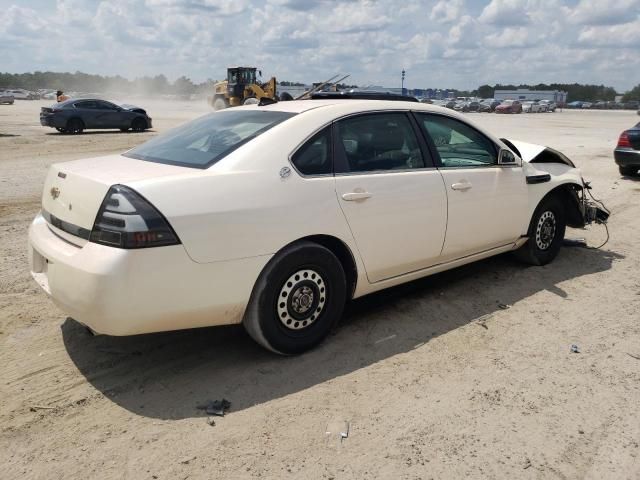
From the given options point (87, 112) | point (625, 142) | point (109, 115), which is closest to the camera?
point (625, 142)

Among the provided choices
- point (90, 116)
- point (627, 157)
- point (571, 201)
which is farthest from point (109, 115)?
point (571, 201)

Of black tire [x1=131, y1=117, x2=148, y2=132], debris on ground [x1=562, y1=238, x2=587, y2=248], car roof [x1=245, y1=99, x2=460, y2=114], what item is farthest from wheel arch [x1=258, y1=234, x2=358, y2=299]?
black tire [x1=131, y1=117, x2=148, y2=132]

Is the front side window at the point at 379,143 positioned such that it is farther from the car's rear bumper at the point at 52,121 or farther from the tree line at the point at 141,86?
the tree line at the point at 141,86

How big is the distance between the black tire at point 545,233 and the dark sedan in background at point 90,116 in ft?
70.8

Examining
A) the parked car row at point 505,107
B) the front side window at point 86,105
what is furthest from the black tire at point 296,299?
the parked car row at point 505,107

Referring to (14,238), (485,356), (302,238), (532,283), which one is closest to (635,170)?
(532,283)

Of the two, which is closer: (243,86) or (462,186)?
(462,186)

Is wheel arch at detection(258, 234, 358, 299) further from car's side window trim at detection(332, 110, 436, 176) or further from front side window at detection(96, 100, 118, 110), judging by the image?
front side window at detection(96, 100, 118, 110)

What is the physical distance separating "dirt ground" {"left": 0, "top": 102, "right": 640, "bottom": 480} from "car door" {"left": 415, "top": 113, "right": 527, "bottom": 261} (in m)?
0.54

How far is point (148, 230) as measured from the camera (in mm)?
3012

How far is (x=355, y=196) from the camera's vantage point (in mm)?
3865

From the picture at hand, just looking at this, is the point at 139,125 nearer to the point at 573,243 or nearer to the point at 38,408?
the point at 573,243

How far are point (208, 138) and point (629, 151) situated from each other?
10.5 meters

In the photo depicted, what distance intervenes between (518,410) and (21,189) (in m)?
9.27
